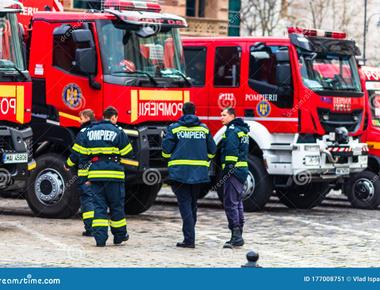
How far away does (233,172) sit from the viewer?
49.6ft

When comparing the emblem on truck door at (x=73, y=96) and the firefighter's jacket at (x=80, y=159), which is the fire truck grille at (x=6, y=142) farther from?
the emblem on truck door at (x=73, y=96)

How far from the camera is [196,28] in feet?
141

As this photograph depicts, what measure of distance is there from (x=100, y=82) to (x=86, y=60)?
1.39 ft

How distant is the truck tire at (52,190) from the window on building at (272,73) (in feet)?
13.2

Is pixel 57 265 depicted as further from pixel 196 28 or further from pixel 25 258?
pixel 196 28

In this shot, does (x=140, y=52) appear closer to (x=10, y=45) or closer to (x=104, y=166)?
(x=10, y=45)

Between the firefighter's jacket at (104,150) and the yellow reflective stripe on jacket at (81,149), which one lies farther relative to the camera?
the yellow reflective stripe on jacket at (81,149)

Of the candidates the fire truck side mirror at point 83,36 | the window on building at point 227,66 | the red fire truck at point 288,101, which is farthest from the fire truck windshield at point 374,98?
the fire truck side mirror at point 83,36

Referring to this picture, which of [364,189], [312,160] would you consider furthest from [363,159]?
[312,160]

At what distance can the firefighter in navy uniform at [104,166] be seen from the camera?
1470 cm

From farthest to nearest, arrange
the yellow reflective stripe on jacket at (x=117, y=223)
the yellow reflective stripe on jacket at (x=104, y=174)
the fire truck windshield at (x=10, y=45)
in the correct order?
the fire truck windshield at (x=10, y=45), the yellow reflective stripe on jacket at (x=117, y=223), the yellow reflective stripe on jacket at (x=104, y=174)

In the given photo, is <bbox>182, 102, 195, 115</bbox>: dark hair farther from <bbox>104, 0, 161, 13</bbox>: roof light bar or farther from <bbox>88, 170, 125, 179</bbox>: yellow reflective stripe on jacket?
<bbox>104, 0, 161, 13</bbox>: roof light bar
